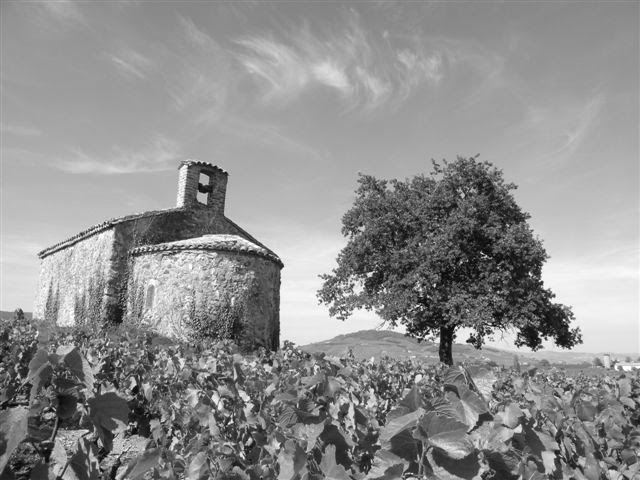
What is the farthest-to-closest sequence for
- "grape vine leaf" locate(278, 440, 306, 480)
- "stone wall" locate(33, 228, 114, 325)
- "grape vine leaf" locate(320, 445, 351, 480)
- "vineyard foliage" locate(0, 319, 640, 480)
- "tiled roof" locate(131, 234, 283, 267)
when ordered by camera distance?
"stone wall" locate(33, 228, 114, 325) < "tiled roof" locate(131, 234, 283, 267) < "grape vine leaf" locate(278, 440, 306, 480) < "grape vine leaf" locate(320, 445, 351, 480) < "vineyard foliage" locate(0, 319, 640, 480)

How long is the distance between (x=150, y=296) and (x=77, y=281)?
5.79 metres

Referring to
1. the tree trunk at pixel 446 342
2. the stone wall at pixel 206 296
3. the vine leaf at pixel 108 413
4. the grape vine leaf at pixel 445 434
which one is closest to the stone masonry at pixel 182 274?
the stone wall at pixel 206 296

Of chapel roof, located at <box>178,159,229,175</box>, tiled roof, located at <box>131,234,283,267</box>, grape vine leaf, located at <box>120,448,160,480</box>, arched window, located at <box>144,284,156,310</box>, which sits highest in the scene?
chapel roof, located at <box>178,159,229,175</box>

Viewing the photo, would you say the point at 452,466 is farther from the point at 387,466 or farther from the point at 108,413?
the point at 108,413

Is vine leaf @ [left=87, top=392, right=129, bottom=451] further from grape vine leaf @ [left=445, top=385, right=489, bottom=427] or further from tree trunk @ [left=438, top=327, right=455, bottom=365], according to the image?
tree trunk @ [left=438, top=327, right=455, bottom=365]

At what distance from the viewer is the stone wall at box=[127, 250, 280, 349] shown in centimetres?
1769

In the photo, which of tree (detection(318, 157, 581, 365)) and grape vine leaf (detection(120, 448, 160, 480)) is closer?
grape vine leaf (detection(120, 448, 160, 480))

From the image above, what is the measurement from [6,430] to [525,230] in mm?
24508

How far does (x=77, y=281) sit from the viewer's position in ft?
71.7

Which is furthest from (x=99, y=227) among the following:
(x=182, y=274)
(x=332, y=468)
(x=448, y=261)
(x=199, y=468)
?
(x=332, y=468)

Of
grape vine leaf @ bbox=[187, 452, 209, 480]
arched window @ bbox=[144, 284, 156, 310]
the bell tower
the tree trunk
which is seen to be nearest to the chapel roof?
the bell tower

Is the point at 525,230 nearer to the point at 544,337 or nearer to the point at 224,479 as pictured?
the point at 544,337

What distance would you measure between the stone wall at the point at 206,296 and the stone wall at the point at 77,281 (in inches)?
70.3

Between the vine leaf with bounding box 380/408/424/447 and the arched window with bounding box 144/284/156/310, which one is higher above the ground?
the arched window with bounding box 144/284/156/310
